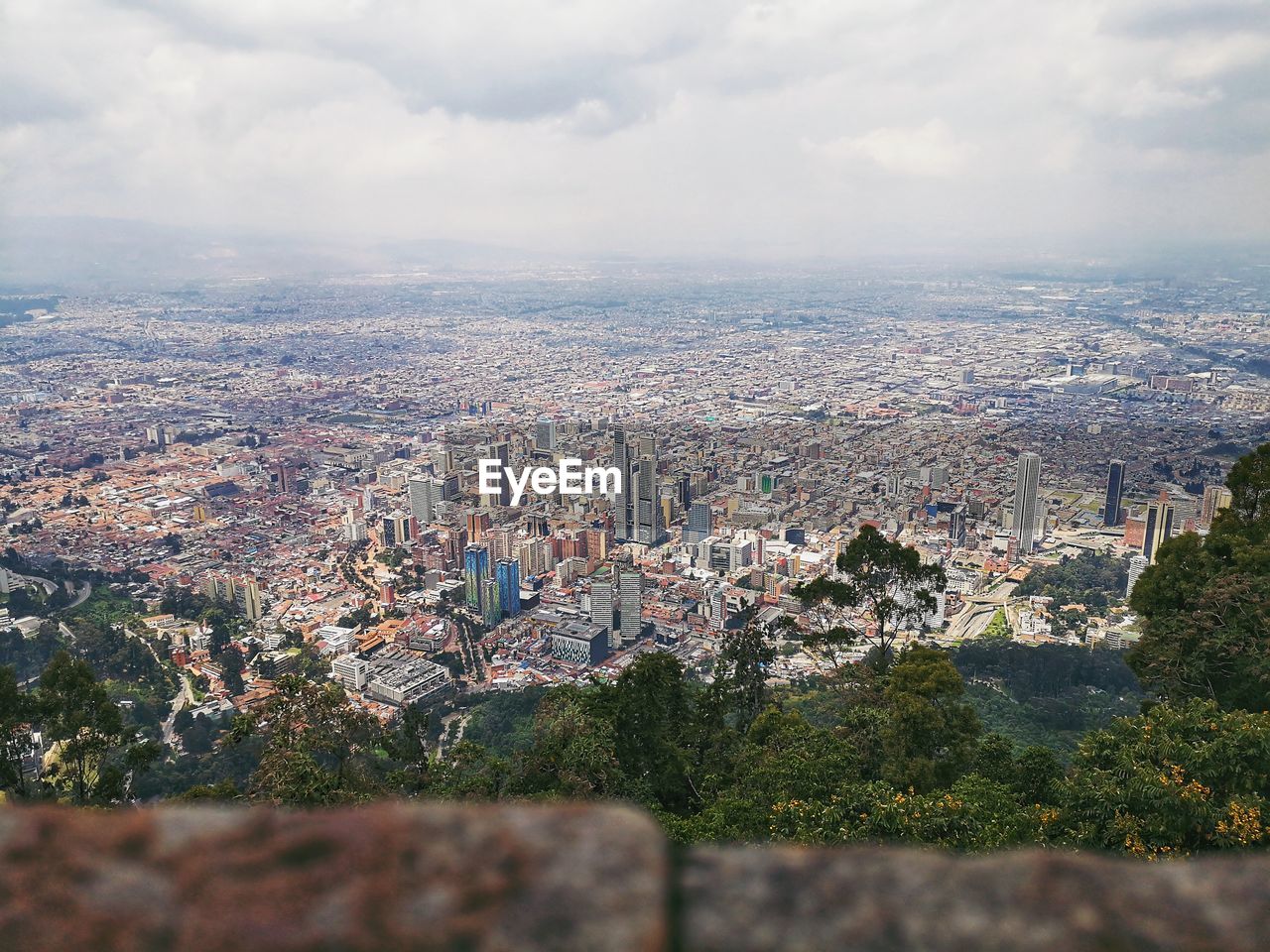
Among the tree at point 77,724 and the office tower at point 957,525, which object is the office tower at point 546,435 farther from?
the tree at point 77,724

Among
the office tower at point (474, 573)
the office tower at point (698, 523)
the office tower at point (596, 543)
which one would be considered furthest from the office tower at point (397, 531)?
the office tower at point (698, 523)

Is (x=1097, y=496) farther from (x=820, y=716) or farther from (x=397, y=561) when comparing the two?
(x=397, y=561)

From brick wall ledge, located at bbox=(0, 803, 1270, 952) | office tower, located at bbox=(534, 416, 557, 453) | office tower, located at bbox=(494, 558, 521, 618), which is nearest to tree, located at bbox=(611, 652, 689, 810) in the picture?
brick wall ledge, located at bbox=(0, 803, 1270, 952)

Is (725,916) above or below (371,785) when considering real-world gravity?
above

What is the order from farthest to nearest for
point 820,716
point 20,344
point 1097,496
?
point 20,344, point 1097,496, point 820,716

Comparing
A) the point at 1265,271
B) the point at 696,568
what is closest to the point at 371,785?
the point at 696,568

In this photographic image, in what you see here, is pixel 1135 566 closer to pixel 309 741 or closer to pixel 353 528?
pixel 309 741

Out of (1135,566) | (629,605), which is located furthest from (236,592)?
(1135,566)

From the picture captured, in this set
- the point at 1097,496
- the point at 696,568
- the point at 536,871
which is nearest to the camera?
the point at 536,871
